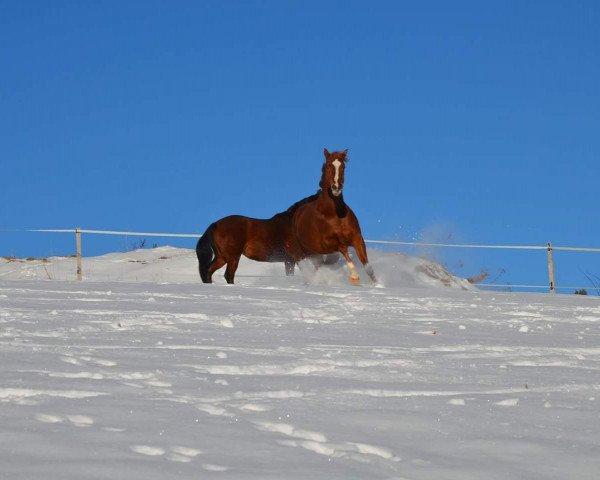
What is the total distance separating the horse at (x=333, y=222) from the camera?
45.0ft

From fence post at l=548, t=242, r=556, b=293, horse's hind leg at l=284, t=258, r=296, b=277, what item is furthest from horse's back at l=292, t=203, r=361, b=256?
fence post at l=548, t=242, r=556, b=293

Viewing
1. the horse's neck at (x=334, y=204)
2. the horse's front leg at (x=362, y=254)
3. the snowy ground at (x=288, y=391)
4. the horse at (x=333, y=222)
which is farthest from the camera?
the horse's neck at (x=334, y=204)

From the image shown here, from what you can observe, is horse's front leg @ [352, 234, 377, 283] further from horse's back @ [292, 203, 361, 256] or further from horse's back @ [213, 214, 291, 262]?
horse's back @ [213, 214, 291, 262]

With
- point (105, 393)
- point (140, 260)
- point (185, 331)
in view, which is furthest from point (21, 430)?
point (140, 260)

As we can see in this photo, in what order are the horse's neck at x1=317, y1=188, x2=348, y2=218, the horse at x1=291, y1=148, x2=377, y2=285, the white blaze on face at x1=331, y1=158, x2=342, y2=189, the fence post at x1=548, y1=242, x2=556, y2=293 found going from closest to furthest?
the white blaze on face at x1=331, y1=158, x2=342, y2=189 < the horse at x1=291, y1=148, x2=377, y2=285 < the horse's neck at x1=317, y1=188, x2=348, y2=218 < the fence post at x1=548, y1=242, x2=556, y2=293

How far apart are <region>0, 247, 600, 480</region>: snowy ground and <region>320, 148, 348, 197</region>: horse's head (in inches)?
191

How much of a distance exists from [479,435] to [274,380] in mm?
1253

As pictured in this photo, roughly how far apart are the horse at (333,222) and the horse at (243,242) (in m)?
1.72

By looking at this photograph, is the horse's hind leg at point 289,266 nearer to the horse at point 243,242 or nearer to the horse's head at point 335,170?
the horse at point 243,242

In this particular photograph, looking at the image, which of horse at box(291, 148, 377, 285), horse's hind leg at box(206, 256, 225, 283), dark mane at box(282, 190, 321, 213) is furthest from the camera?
horse's hind leg at box(206, 256, 225, 283)

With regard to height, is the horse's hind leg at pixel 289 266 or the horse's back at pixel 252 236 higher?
the horse's back at pixel 252 236

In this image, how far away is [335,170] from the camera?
44.8ft

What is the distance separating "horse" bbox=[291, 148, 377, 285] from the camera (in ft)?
45.0

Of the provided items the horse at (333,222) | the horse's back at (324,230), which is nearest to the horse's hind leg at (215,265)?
the horse's back at (324,230)
